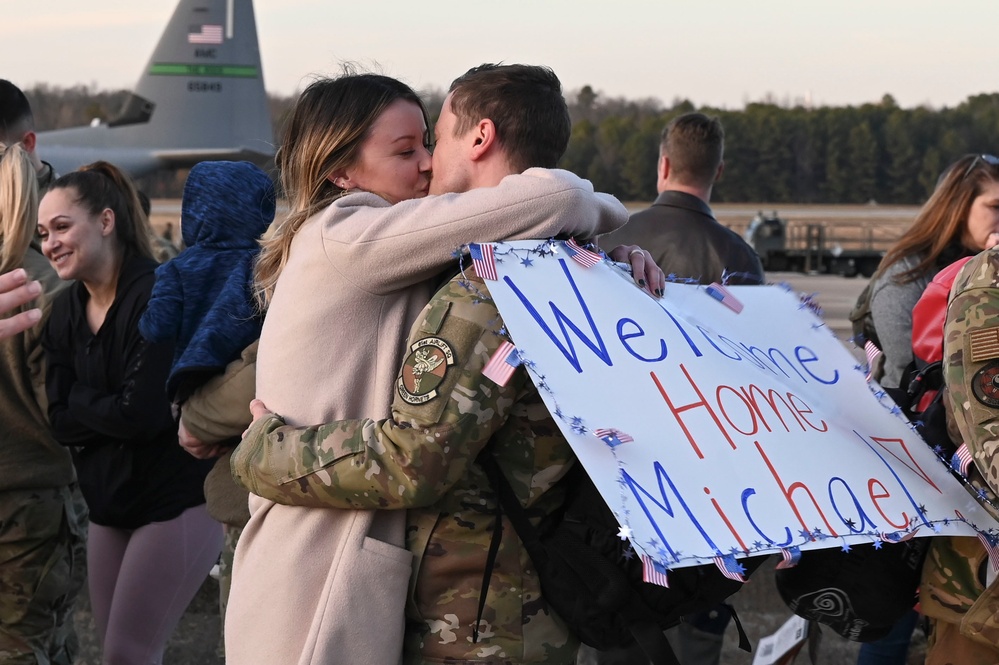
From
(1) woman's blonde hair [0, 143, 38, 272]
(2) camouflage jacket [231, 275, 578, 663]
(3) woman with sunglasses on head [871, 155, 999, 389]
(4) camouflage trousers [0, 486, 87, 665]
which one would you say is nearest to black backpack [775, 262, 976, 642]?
(2) camouflage jacket [231, 275, 578, 663]

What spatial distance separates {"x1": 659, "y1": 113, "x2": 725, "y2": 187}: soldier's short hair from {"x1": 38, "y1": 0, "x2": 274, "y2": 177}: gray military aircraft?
2644 cm

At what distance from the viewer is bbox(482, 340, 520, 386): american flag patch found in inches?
79.1

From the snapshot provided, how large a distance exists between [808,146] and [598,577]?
79.2 metres

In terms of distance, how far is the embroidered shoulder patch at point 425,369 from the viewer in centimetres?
203

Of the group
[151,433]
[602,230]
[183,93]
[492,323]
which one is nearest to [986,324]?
[602,230]

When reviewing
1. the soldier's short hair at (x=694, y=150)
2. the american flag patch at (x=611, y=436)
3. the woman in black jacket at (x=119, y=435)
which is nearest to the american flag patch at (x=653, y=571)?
the american flag patch at (x=611, y=436)

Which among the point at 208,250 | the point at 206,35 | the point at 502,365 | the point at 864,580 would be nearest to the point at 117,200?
the point at 208,250

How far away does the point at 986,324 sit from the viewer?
7.68ft

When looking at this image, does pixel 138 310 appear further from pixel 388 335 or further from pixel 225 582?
pixel 388 335

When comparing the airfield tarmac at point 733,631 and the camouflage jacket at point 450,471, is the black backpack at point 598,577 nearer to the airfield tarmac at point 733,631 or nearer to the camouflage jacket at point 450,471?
the camouflage jacket at point 450,471

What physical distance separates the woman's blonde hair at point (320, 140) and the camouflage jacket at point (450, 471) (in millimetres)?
410

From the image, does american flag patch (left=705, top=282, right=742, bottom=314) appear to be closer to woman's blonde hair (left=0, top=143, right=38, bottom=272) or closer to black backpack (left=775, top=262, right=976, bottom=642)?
black backpack (left=775, top=262, right=976, bottom=642)

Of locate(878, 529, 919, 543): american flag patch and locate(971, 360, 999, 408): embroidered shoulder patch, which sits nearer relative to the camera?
locate(878, 529, 919, 543): american flag patch

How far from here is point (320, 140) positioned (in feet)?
7.97
